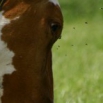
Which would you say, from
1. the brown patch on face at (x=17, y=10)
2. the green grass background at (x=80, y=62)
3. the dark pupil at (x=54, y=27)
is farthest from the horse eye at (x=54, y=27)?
the green grass background at (x=80, y=62)

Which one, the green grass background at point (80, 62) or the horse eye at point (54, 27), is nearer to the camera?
the horse eye at point (54, 27)

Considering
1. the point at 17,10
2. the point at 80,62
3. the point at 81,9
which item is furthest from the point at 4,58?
the point at 81,9

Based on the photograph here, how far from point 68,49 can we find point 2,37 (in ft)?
19.2

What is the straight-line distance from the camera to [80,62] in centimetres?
759

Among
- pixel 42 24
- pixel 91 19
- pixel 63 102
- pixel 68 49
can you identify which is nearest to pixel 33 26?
pixel 42 24

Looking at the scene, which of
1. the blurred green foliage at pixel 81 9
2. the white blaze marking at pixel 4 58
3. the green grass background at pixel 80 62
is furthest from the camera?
the blurred green foliage at pixel 81 9

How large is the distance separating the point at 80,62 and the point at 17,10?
4625mm

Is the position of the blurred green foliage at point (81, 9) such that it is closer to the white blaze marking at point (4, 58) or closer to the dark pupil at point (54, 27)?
the dark pupil at point (54, 27)

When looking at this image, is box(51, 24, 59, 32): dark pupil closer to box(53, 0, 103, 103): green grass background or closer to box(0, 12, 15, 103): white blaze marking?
box(0, 12, 15, 103): white blaze marking

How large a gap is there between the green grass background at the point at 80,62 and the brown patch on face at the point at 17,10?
1.29 metres

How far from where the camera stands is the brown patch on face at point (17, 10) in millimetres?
2990

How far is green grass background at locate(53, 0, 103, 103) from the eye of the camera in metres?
5.96

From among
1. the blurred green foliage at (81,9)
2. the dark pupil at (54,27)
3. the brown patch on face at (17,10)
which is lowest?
the blurred green foliage at (81,9)

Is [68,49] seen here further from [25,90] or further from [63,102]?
[25,90]
